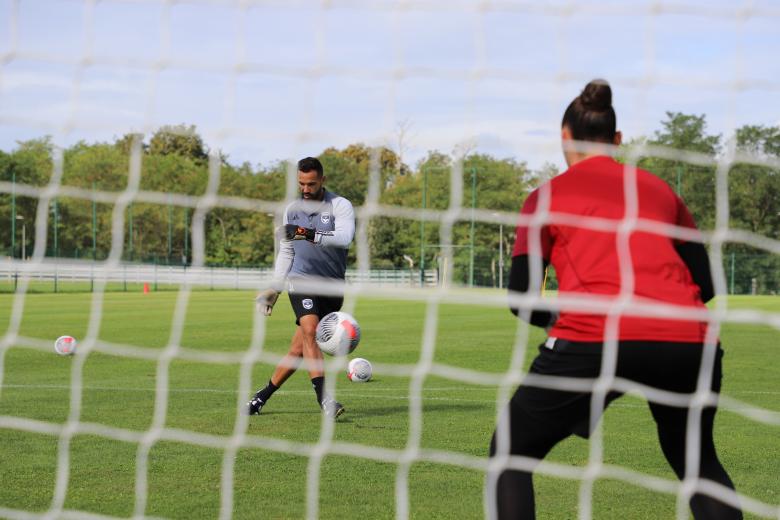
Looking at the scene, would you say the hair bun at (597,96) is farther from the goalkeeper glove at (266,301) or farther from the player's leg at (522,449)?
the goalkeeper glove at (266,301)

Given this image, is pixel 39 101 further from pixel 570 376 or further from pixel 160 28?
pixel 570 376

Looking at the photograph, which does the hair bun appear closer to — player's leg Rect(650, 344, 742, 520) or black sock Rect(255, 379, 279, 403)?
player's leg Rect(650, 344, 742, 520)

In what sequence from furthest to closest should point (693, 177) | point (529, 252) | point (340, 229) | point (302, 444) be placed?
point (693, 177)
point (340, 229)
point (302, 444)
point (529, 252)

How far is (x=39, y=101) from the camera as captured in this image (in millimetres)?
5176

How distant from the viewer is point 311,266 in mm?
8547

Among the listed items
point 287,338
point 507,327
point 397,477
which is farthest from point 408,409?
point 507,327

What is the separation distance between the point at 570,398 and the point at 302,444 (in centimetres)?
345

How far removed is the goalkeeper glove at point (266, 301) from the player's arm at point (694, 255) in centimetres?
428

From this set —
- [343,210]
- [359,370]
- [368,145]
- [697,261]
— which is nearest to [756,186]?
[359,370]

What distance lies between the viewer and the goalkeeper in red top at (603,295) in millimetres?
3664

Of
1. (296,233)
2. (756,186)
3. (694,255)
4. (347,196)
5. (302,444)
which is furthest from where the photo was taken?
(347,196)

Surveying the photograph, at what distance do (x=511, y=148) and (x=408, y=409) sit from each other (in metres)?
4.80

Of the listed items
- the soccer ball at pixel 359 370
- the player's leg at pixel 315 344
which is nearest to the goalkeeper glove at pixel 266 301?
the player's leg at pixel 315 344

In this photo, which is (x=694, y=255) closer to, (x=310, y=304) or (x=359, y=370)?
(x=310, y=304)
